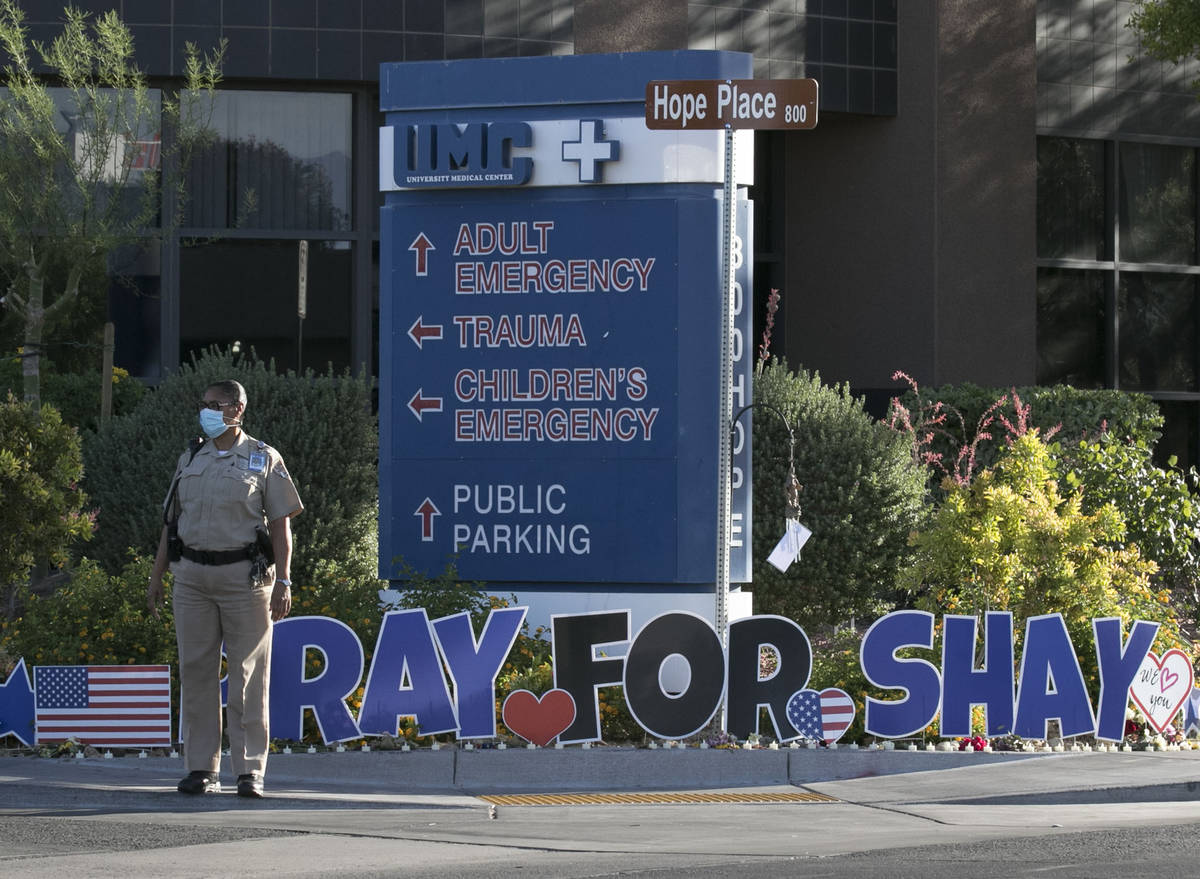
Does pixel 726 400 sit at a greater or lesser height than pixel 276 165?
lesser

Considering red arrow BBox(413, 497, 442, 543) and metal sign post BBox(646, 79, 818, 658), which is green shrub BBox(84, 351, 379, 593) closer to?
red arrow BBox(413, 497, 442, 543)

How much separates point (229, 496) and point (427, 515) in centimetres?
297

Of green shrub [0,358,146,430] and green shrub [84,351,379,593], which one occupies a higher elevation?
green shrub [0,358,146,430]

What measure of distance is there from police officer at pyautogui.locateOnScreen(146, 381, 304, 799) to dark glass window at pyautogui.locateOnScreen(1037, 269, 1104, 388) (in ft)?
53.3

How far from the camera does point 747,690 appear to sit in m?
9.96

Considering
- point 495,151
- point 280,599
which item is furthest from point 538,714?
point 495,151

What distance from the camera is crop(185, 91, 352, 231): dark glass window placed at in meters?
20.5

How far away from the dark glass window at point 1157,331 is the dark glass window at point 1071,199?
807 millimetres

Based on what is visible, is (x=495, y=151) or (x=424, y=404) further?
(x=424, y=404)

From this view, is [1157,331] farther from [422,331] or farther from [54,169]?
[422,331]

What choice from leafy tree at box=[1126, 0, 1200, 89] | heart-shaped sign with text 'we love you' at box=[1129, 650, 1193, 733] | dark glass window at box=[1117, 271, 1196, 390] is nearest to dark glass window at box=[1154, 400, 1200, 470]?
dark glass window at box=[1117, 271, 1196, 390]

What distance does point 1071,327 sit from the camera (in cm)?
2350

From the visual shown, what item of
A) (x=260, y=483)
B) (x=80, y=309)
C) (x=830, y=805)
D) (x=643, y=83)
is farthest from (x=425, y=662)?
(x=80, y=309)

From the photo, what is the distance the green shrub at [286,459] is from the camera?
14.3m
